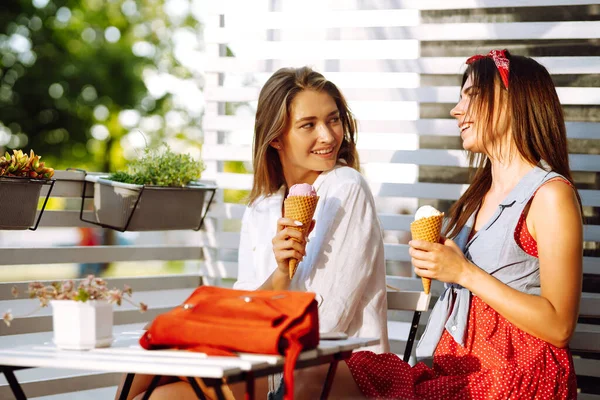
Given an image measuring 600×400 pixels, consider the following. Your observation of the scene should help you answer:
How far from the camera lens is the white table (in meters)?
1.88

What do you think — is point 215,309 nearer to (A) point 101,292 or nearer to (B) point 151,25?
(A) point 101,292

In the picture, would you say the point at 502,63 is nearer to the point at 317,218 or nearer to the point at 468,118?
the point at 468,118

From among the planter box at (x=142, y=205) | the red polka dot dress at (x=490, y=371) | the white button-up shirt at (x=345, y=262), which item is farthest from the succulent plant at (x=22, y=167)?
the red polka dot dress at (x=490, y=371)

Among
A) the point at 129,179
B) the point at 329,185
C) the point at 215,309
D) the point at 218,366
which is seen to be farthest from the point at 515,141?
the point at 129,179

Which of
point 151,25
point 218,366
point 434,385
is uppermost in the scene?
point 151,25

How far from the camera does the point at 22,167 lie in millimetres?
3211

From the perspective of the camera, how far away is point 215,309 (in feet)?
7.02

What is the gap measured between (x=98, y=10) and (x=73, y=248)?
19.4m

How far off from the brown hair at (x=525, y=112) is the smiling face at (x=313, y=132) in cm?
62

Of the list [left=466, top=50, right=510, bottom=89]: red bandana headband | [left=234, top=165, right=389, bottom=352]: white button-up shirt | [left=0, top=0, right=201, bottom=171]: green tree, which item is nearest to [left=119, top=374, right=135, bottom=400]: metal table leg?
[left=234, top=165, right=389, bottom=352]: white button-up shirt

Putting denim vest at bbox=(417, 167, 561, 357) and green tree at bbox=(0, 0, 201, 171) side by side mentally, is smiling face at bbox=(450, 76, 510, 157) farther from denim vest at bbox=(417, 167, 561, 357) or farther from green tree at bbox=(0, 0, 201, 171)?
green tree at bbox=(0, 0, 201, 171)

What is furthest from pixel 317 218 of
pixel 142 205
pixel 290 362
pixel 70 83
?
pixel 70 83

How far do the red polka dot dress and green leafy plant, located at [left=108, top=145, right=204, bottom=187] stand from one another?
154cm

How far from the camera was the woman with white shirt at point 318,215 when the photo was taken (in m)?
3.00
